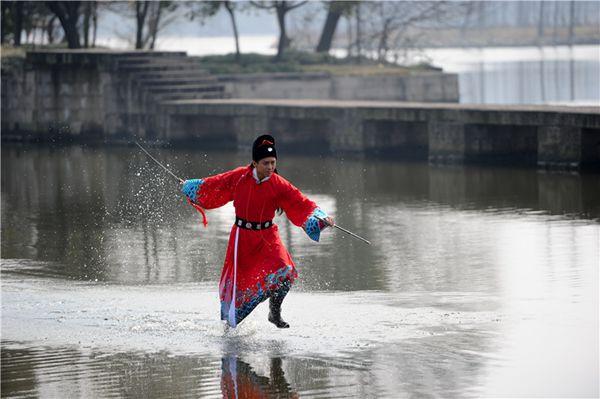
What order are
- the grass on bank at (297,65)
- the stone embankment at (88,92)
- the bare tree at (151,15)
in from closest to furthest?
the stone embankment at (88,92), the grass on bank at (297,65), the bare tree at (151,15)

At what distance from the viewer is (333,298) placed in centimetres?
1420

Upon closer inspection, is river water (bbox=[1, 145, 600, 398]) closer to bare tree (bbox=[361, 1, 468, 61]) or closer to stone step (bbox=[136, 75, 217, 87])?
stone step (bbox=[136, 75, 217, 87])

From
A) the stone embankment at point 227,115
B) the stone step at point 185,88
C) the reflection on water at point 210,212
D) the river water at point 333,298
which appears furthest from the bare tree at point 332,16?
the river water at point 333,298

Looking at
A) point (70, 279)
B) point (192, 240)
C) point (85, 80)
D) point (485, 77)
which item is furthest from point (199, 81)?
point (485, 77)

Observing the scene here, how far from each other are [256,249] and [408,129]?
721 inches

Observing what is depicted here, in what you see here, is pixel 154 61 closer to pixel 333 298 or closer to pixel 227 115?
pixel 227 115

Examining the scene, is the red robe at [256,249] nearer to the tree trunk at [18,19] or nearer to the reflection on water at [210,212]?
the reflection on water at [210,212]

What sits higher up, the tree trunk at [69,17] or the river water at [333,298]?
the tree trunk at [69,17]

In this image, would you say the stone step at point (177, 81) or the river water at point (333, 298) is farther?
the stone step at point (177, 81)

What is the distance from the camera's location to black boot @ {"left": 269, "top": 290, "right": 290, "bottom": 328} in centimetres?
1259

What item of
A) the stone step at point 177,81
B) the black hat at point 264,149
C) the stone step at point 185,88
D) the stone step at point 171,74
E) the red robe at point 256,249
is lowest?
the red robe at point 256,249

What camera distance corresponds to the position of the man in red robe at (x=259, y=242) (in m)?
12.6

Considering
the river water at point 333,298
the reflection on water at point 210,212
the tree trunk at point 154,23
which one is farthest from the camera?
the tree trunk at point 154,23

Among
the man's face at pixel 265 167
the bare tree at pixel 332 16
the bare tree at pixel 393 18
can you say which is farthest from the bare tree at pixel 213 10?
the man's face at pixel 265 167
